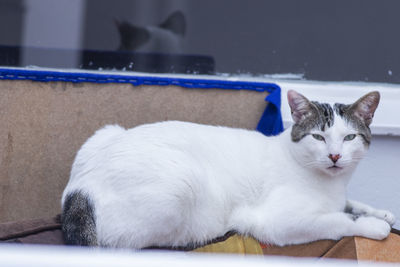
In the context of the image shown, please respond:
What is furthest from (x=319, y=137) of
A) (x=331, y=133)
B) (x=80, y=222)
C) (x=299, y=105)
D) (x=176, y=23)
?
(x=176, y=23)

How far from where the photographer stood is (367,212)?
67.2 inches

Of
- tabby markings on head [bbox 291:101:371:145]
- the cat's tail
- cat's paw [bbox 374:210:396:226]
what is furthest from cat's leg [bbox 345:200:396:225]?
the cat's tail

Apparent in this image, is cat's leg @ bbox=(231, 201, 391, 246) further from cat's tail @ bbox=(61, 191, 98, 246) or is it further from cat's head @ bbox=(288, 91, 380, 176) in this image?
cat's tail @ bbox=(61, 191, 98, 246)

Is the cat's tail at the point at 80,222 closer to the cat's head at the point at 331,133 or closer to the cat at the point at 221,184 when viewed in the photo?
the cat at the point at 221,184

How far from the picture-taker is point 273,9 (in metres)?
2.27

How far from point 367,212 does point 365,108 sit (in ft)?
1.21

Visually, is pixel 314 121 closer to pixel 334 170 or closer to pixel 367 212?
pixel 334 170

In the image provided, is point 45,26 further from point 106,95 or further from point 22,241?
point 22,241

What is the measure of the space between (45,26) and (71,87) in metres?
0.44

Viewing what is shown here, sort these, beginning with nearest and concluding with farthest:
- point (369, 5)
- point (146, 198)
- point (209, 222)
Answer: point (146, 198), point (209, 222), point (369, 5)

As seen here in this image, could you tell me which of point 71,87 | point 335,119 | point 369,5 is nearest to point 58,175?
point 71,87

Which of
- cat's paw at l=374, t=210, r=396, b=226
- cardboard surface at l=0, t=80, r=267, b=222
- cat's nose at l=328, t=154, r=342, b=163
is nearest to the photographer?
cat's nose at l=328, t=154, r=342, b=163

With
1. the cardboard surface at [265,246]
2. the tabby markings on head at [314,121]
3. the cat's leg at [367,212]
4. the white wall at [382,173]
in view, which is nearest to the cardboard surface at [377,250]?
the cardboard surface at [265,246]

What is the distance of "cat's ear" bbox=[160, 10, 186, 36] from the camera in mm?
2299
